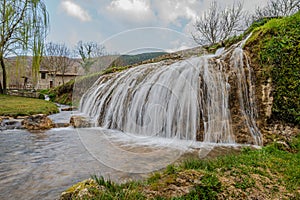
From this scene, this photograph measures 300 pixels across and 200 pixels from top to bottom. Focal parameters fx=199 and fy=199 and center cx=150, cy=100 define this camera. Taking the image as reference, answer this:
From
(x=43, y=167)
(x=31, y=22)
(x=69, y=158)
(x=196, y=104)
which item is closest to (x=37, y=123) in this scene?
(x=31, y=22)

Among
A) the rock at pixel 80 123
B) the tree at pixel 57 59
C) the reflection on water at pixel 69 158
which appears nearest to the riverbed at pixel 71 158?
the reflection on water at pixel 69 158

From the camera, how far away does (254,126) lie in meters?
5.21

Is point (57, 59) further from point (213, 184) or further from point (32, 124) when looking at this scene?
point (213, 184)

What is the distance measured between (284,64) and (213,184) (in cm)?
464

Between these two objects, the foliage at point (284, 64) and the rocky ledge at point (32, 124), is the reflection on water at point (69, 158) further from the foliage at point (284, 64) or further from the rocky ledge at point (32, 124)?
the foliage at point (284, 64)

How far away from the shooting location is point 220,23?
2622cm

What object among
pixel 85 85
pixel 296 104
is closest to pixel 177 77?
pixel 296 104

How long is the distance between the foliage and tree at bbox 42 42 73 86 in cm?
5032

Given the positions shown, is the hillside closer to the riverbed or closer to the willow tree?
the riverbed

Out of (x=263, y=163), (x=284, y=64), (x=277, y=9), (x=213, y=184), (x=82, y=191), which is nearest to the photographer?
(x=82, y=191)

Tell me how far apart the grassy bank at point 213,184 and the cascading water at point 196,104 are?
7.57ft

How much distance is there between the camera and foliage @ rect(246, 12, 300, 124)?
5086 mm

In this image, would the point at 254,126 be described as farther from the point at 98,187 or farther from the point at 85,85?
the point at 85,85

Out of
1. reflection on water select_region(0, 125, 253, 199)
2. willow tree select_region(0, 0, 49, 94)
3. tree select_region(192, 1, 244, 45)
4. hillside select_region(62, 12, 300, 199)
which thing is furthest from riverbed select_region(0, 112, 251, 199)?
tree select_region(192, 1, 244, 45)
